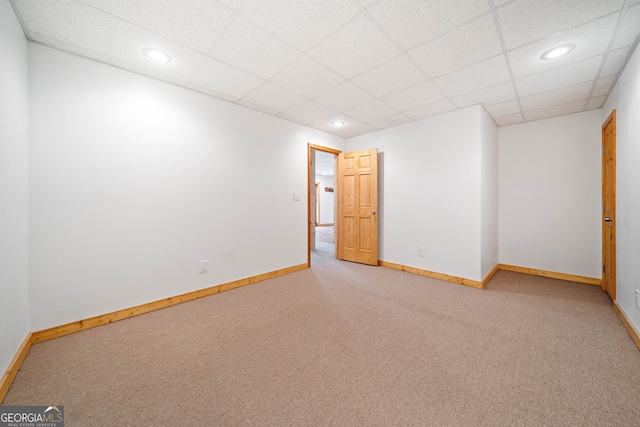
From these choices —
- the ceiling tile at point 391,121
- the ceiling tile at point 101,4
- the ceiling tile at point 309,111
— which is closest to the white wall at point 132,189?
the ceiling tile at point 309,111

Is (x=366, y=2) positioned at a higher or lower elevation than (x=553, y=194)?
higher

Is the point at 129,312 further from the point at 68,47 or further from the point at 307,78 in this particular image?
the point at 307,78

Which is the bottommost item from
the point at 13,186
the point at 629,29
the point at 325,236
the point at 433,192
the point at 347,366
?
the point at 347,366

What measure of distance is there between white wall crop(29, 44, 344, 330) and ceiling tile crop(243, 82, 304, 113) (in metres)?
0.31

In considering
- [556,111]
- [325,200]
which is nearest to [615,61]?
[556,111]

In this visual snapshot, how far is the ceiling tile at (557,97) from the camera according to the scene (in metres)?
2.78

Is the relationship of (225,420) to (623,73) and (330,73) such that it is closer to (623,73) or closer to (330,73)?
(330,73)

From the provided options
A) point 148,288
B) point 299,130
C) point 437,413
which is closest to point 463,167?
point 299,130

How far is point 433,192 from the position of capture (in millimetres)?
3793

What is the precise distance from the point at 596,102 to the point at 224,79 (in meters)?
4.77

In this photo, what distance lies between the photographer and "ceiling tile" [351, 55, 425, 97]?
2352 millimetres

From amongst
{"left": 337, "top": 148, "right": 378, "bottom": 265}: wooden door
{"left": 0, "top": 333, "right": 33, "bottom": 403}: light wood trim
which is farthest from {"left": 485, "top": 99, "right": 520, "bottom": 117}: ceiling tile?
{"left": 0, "top": 333, "right": 33, "bottom": 403}: light wood trim

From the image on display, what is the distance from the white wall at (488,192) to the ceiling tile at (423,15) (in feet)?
6.47

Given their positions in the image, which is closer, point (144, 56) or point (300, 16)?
point (300, 16)
